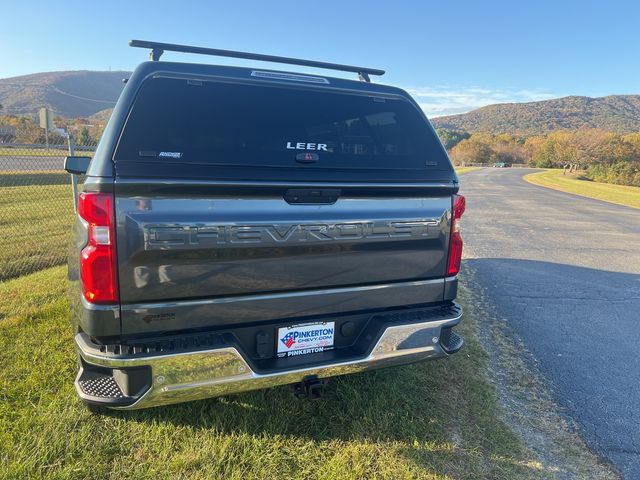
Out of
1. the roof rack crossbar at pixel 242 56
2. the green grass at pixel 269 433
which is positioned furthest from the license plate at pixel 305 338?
→ the roof rack crossbar at pixel 242 56

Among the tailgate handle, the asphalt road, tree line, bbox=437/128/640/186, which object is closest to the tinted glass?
the tailgate handle

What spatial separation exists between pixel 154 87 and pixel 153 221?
733mm

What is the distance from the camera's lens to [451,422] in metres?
3.01

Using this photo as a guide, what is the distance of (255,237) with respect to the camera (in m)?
2.23

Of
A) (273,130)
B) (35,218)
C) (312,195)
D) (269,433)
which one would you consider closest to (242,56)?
(273,130)

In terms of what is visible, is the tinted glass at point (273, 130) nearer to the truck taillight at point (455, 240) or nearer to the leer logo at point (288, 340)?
the truck taillight at point (455, 240)

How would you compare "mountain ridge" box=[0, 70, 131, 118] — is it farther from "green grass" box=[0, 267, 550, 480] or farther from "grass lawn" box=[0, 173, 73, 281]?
"green grass" box=[0, 267, 550, 480]

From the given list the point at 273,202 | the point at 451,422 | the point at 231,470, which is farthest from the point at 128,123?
the point at 451,422

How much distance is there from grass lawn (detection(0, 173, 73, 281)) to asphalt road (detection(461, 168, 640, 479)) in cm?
605

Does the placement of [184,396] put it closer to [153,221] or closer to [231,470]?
[231,470]

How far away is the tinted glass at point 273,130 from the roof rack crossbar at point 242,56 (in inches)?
21.4

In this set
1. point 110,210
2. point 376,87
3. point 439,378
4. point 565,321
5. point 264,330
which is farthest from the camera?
point 565,321

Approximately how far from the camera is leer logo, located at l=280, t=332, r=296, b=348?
8.07ft

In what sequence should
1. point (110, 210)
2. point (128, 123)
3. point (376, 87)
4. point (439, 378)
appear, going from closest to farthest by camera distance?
1. point (110, 210)
2. point (128, 123)
3. point (376, 87)
4. point (439, 378)
